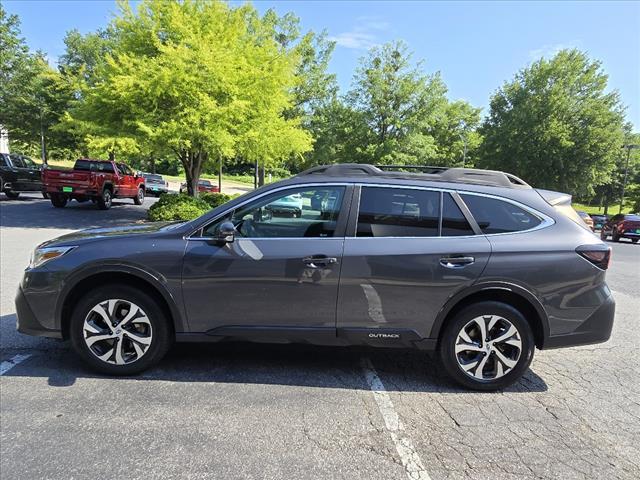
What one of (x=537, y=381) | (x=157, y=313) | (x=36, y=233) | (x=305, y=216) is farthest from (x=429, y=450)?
(x=36, y=233)

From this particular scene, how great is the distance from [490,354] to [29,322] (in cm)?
380

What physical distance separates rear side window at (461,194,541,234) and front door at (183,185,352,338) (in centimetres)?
108

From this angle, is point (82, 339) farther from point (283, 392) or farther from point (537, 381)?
point (537, 381)

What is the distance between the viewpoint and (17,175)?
19.2 metres

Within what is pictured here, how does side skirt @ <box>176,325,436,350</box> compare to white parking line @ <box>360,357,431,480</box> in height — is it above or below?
above

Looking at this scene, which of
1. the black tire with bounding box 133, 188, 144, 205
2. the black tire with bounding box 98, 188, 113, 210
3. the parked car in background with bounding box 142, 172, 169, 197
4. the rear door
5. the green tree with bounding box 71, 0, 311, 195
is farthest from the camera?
the parked car in background with bounding box 142, 172, 169, 197

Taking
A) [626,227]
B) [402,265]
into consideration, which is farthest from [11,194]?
[626,227]

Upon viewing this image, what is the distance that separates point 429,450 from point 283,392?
1188mm

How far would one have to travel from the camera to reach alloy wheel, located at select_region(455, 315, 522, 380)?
3.49m

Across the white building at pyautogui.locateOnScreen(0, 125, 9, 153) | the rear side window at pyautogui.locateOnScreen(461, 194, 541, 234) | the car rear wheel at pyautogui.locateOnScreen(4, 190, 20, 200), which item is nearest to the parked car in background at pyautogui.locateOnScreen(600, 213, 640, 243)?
the rear side window at pyautogui.locateOnScreen(461, 194, 541, 234)

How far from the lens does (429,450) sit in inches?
109

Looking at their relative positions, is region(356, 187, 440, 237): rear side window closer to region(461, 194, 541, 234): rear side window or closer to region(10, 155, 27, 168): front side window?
region(461, 194, 541, 234): rear side window

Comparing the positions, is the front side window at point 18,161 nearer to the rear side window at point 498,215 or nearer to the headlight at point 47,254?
the headlight at point 47,254

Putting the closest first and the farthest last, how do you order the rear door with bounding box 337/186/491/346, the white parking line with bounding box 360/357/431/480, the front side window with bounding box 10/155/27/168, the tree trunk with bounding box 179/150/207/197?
1. the white parking line with bounding box 360/357/431/480
2. the rear door with bounding box 337/186/491/346
3. the tree trunk with bounding box 179/150/207/197
4. the front side window with bounding box 10/155/27/168
